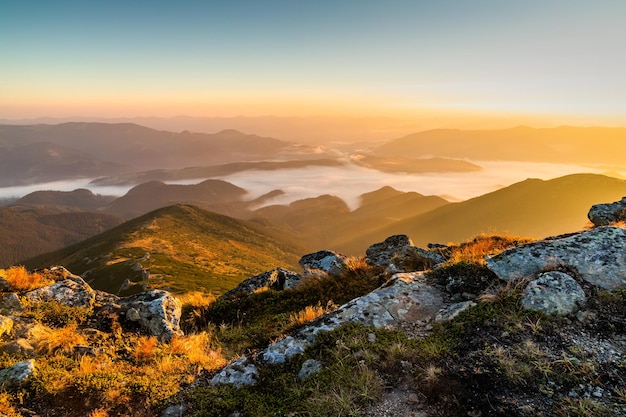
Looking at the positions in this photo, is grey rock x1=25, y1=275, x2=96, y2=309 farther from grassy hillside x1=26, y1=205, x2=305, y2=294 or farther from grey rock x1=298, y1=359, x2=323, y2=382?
grassy hillside x1=26, y1=205, x2=305, y2=294

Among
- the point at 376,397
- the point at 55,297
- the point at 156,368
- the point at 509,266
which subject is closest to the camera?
the point at 376,397

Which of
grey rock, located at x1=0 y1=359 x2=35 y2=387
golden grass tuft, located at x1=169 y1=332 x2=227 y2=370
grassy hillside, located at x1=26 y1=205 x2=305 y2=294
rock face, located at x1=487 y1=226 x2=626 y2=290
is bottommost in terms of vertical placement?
grassy hillside, located at x1=26 y1=205 x2=305 y2=294

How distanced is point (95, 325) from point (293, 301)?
21.6 ft

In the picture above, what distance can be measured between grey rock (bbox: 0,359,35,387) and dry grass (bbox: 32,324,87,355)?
1.26 meters

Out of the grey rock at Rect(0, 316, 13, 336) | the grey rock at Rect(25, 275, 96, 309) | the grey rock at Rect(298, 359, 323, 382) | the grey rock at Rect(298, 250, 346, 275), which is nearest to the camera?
the grey rock at Rect(298, 359, 323, 382)

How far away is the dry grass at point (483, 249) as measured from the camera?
34.8ft

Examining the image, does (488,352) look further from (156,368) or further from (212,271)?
(212,271)

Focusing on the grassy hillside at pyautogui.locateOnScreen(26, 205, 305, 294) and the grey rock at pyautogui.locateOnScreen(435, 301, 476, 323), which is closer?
the grey rock at pyautogui.locateOnScreen(435, 301, 476, 323)

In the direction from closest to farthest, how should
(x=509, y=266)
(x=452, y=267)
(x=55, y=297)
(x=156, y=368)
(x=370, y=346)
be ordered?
(x=370, y=346) → (x=156, y=368) → (x=509, y=266) → (x=452, y=267) → (x=55, y=297)

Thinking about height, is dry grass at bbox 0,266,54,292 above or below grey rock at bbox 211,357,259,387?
above

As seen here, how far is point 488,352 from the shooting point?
257 inches

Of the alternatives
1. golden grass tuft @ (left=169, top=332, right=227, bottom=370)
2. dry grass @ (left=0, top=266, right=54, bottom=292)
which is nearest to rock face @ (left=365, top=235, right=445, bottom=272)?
golden grass tuft @ (left=169, top=332, right=227, bottom=370)

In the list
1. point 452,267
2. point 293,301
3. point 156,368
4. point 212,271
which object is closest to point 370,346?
point 452,267

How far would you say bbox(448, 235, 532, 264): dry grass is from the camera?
10.6 meters
